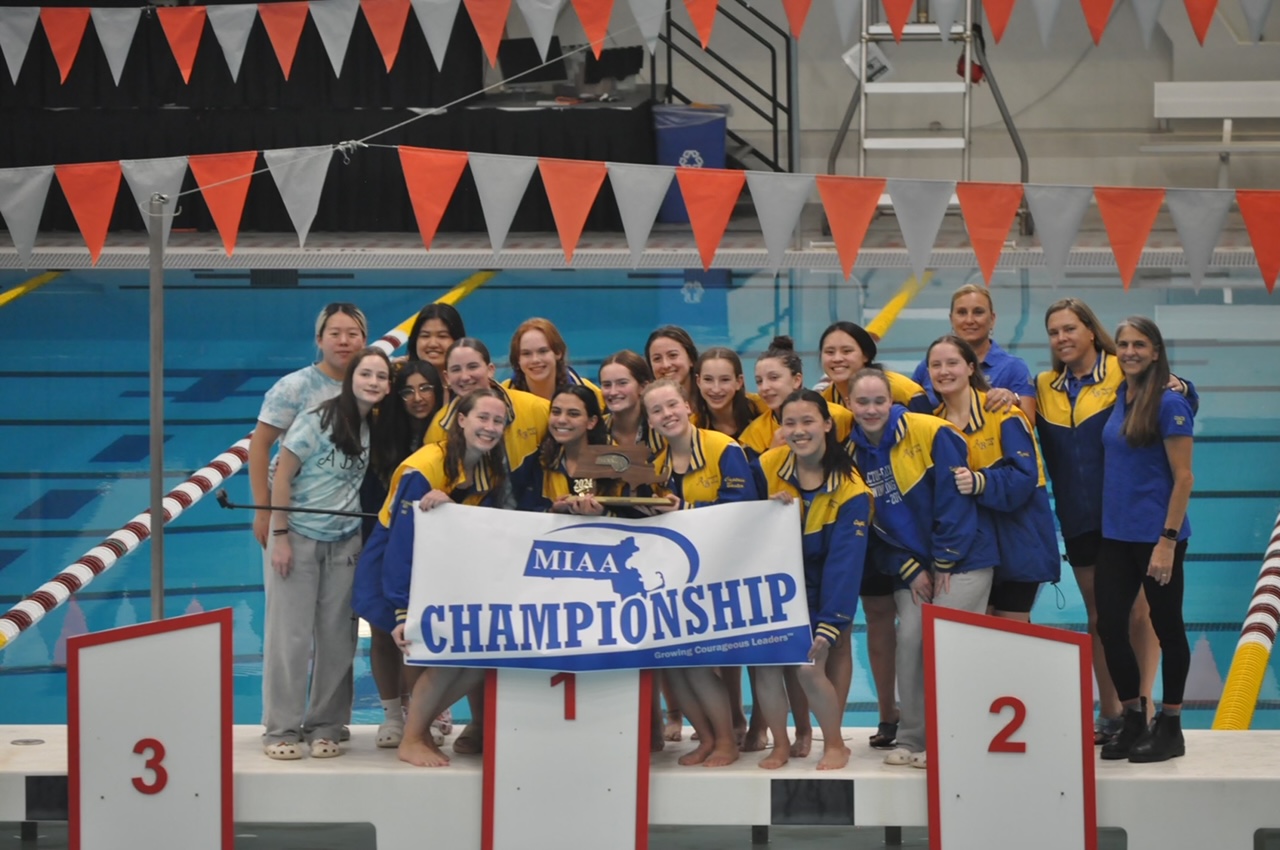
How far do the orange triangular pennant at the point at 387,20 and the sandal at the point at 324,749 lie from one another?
16.5ft

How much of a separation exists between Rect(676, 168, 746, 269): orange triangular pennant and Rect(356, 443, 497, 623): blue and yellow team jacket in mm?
3042

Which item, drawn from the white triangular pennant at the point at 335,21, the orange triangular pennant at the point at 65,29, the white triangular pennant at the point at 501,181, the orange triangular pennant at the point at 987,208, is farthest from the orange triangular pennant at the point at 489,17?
the orange triangular pennant at the point at 987,208

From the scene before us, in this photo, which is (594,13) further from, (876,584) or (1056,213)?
(876,584)

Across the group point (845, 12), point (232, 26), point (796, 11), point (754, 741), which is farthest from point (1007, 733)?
point (232, 26)

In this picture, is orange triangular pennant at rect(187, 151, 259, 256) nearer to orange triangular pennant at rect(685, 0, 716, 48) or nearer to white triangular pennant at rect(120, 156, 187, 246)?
white triangular pennant at rect(120, 156, 187, 246)

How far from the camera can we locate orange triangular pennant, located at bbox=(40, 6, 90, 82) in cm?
949

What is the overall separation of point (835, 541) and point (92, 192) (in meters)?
4.36

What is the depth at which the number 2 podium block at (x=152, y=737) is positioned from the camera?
4.34 meters

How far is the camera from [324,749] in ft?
15.4

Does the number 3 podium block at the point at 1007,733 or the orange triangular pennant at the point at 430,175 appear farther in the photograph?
the orange triangular pennant at the point at 430,175

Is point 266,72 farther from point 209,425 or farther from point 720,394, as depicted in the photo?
point 720,394

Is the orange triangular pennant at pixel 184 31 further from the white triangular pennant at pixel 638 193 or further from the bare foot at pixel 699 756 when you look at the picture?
the bare foot at pixel 699 756

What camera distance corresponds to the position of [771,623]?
14.8 feet

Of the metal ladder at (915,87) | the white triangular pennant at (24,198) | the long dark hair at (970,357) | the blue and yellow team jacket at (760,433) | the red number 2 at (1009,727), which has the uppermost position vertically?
the metal ladder at (915,87)
